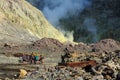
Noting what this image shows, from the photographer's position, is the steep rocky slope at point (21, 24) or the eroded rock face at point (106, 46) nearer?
the steep rocky slope at point (21, 24)

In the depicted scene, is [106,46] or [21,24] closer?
[106,46]

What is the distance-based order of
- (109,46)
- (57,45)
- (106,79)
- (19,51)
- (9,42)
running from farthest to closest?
(109,46)
(57,45)
(9,42)
(19,51)
(106,79)

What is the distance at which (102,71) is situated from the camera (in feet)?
149

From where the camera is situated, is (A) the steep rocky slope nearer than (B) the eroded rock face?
Yes

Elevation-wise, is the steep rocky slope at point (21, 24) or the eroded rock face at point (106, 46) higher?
the steep rocky slope at point (21, 24)

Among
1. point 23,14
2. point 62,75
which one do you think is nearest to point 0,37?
point 23,14

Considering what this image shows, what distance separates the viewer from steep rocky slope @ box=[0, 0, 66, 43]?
135000 mm

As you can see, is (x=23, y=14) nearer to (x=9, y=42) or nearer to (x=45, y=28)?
(x=45, y=28)

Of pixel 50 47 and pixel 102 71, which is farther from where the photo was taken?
pixel 50 47

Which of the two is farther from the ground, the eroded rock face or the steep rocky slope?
the steep rocky slope

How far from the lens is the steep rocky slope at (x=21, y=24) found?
135 meters

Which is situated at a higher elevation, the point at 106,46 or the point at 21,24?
the point at 21,24

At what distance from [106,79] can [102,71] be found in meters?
2.99

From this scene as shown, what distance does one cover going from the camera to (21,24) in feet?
506
